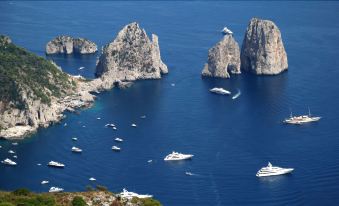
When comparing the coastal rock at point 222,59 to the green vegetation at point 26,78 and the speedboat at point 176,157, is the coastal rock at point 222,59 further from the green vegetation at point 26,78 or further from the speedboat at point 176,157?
the speedboat at point 176,157

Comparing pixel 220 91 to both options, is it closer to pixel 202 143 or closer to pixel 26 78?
pixel 202 143

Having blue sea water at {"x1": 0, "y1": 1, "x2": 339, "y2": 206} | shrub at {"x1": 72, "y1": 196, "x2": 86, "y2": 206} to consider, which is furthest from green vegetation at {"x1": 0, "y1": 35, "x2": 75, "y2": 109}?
shrub at {"x1": 72, "y1": 196, "x2": 86, "y2": 206}

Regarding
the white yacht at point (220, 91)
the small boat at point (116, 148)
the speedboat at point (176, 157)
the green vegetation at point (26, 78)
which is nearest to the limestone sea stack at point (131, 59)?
the green vegetation at point (26, 78)

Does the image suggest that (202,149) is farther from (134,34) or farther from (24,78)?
(134,34)

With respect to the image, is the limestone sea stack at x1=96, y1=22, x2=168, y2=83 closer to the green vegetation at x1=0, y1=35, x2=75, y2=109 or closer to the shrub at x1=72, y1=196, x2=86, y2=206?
the green vegetation at x1=0, y1=35, x2=75, y2=109

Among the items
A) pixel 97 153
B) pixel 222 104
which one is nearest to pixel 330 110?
pixel 222 104

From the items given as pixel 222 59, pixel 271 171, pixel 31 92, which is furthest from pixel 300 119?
pixel 31 92
